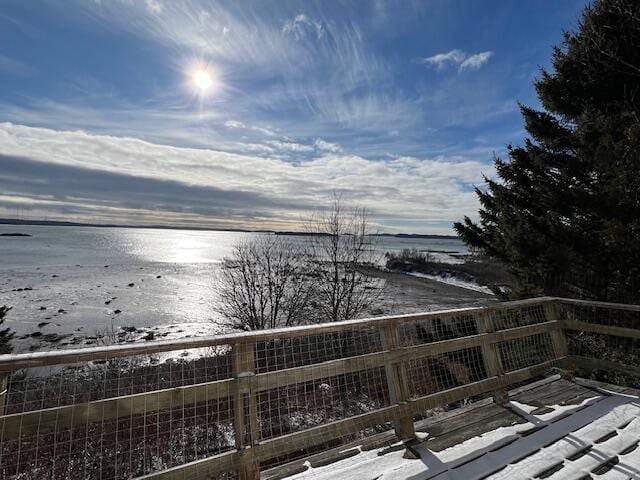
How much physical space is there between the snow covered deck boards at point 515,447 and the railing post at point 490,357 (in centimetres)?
11

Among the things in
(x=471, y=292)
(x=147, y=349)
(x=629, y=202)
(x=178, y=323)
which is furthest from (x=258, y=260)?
(x=471, y=292)

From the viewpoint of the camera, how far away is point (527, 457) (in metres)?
2.79

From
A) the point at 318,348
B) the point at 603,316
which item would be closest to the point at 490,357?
the point at 318,348

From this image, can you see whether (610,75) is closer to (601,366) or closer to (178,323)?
(601,366)

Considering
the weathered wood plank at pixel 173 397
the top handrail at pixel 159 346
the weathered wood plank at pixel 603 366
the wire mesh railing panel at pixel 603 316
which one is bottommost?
the weathered wood plank at pixel 603 366

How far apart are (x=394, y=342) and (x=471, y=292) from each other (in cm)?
3169

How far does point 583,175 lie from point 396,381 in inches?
323

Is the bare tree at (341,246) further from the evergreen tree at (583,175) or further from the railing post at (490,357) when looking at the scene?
the railing post at (490,357)

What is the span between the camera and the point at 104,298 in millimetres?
23781

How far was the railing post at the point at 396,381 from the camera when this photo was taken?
312cm

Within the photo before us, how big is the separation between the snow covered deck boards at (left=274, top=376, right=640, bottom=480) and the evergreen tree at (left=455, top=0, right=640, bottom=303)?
4131 millimetres

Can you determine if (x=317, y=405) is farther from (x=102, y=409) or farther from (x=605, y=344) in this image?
(x=102, y=409)

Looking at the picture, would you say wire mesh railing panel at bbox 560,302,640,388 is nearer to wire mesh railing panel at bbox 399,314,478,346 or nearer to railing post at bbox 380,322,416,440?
wire mesh railing panel at bbox 399,314,478,346

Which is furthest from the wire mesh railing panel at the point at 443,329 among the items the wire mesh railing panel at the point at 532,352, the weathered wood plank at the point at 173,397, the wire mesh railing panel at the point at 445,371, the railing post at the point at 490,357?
the wire mesh railing panel at the point at 532,352
